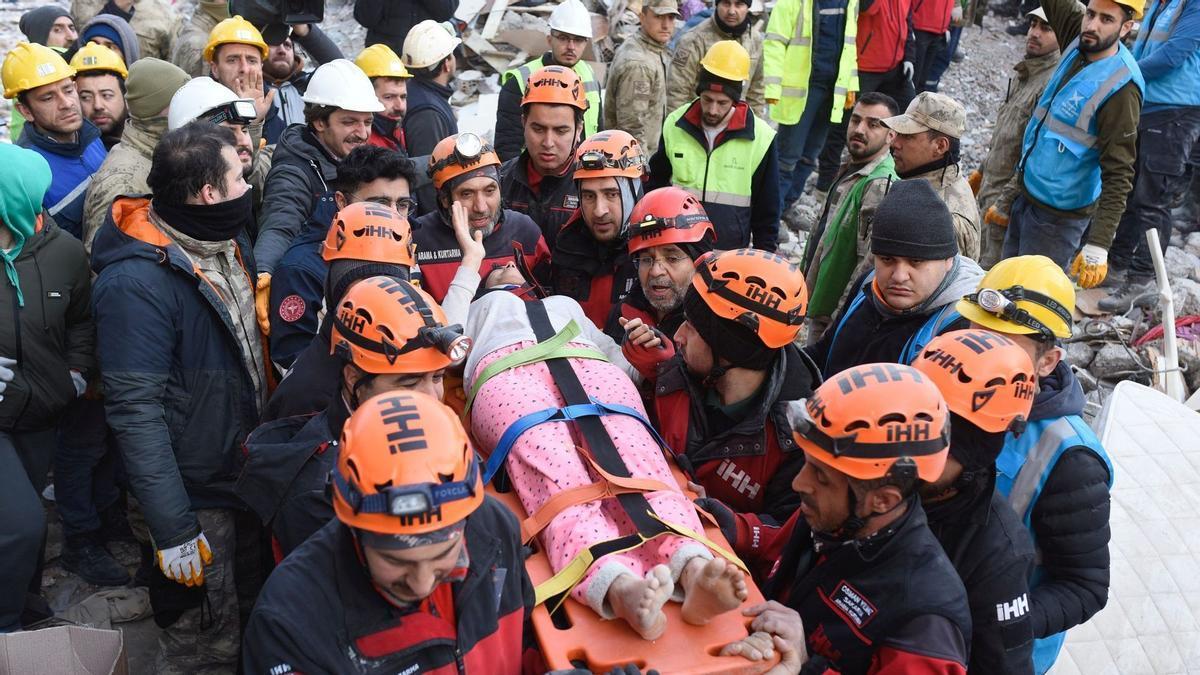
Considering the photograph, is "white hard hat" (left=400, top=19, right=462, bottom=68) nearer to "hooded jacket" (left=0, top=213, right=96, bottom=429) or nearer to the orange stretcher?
"hooded jacket" (left=0, top=213, right=96, bottom=429)

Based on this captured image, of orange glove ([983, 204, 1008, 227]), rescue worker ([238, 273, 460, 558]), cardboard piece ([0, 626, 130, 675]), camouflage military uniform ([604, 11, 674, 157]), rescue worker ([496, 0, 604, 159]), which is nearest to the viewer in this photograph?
rescue worker ([238, 273, 460, 558])

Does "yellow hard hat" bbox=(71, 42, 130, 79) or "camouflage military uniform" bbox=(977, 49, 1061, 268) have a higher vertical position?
"yellow hard hat" bbox=(71, 42, 130, 79)

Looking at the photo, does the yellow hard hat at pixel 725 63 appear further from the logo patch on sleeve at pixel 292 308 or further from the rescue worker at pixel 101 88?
the rescue worker at pixel 101 88

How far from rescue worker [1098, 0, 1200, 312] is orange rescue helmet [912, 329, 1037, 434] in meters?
5.68

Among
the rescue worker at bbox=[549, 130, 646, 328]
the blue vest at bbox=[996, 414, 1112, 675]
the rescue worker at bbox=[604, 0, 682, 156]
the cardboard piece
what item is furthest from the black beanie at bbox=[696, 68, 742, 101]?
the cardboard piece

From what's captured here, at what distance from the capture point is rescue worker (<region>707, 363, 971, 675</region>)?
2438 millimetres

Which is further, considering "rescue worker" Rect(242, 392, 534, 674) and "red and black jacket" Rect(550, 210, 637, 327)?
"red and black jacket" Rect(550, 210, 637, 327)

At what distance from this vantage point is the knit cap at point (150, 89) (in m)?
4.95

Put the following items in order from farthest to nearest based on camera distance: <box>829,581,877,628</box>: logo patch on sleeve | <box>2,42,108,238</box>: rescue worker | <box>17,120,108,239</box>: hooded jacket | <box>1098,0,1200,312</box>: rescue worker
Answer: <box>1098,0,1200,312</box>: rescue worker
<box>2,42,108,238</box>: rescue worker
<box>17,120,108,239</box>: hooded jacket
<box>829,581,877,628</box>: logo patch on sleeve

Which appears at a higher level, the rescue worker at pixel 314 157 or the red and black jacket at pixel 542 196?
the rescue worker at pixel 314 157

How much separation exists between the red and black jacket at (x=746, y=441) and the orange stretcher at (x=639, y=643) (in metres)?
0.66

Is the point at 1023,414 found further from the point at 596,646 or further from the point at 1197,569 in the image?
the point at 1197,569

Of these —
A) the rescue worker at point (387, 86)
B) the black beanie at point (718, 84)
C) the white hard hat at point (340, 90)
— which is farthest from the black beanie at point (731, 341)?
the rescue worker at point (387, 86)

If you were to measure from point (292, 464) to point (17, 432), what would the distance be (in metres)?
1.99
